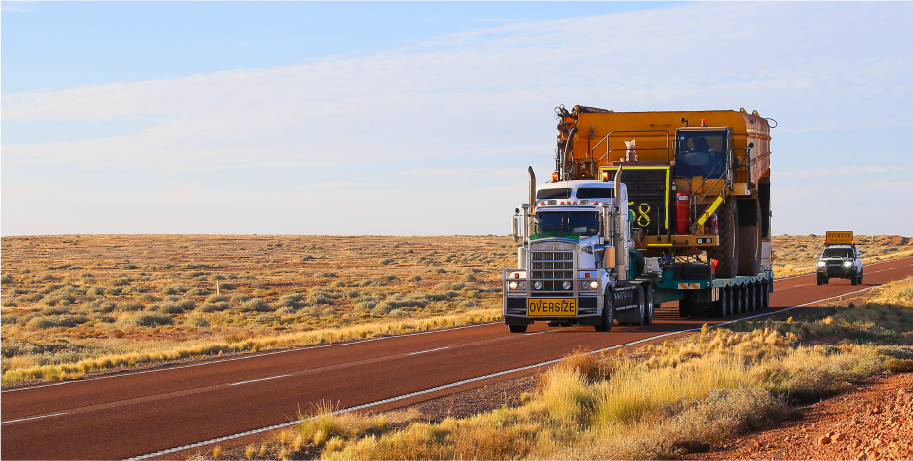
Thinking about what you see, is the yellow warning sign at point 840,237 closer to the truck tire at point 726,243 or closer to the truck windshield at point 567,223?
the truck tire at point 726,243

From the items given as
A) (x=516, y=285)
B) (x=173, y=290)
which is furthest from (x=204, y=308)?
(x=516, y=285)

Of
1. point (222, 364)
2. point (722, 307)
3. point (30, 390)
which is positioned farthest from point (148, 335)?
point (722, 307)

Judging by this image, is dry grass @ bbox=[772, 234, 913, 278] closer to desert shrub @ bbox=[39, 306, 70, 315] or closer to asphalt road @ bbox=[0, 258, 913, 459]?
asphalt road @ bbox=[0, 258, 913, 459]

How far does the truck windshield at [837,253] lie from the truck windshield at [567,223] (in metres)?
28.1

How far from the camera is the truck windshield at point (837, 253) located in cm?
4506

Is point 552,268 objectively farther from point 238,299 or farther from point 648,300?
point 238,299

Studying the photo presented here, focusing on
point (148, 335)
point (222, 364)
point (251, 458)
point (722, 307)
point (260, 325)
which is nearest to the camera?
point (251, 458)

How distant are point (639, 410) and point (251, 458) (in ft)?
15.8

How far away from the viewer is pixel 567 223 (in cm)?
2181

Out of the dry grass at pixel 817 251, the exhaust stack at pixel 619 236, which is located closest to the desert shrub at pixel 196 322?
the exhaust stack at pixel 619 236

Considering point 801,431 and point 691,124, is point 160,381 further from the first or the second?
point 691,124

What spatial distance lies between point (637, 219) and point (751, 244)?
19.6 ft

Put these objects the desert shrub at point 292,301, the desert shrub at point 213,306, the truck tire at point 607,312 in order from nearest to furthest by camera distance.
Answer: the truck tire at point 607,312 < the desert shrub at point 213,306 < the desert shrub at point 292,301

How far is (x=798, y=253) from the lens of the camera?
10206cm
